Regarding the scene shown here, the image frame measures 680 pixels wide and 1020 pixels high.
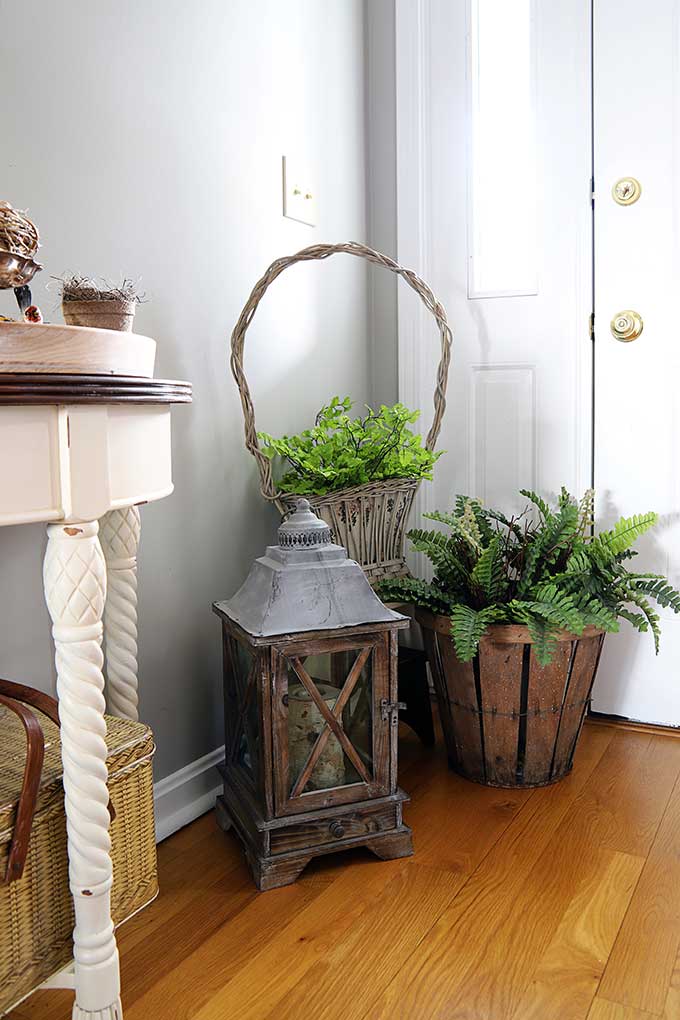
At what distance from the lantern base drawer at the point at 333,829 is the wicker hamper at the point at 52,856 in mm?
216

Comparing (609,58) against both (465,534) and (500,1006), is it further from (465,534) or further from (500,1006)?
(500,1006)

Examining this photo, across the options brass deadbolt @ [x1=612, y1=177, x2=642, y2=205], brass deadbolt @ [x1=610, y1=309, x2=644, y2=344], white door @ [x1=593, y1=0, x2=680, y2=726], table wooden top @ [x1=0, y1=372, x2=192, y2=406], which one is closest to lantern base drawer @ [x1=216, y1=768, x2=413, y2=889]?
table wooden top @ [x1=0, y1=372, x2=192, y2=406]

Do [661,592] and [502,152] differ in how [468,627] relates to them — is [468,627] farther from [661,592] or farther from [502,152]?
[502,152]

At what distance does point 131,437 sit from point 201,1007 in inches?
26.7

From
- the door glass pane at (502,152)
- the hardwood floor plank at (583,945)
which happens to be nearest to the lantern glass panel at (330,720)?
the hardwood floor plank at (583,945)

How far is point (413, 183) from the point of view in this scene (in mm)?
2078

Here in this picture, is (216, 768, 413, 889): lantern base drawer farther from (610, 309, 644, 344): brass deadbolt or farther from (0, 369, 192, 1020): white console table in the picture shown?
(610, 309, 644, 344): brass deadbolt

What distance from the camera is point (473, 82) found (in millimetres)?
2016

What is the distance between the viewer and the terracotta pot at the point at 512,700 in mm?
1583

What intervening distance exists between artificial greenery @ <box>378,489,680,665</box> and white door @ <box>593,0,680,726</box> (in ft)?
0.80

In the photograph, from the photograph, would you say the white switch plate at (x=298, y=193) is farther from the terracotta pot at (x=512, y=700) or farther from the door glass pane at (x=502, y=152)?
the terracotta pot at (x=512, y=700)

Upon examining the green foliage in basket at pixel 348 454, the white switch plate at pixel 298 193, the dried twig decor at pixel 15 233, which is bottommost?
the green foliage in basket at pixel 348 454

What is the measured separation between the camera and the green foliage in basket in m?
1.63

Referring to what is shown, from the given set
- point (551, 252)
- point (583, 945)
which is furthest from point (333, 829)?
point (551, 252)
